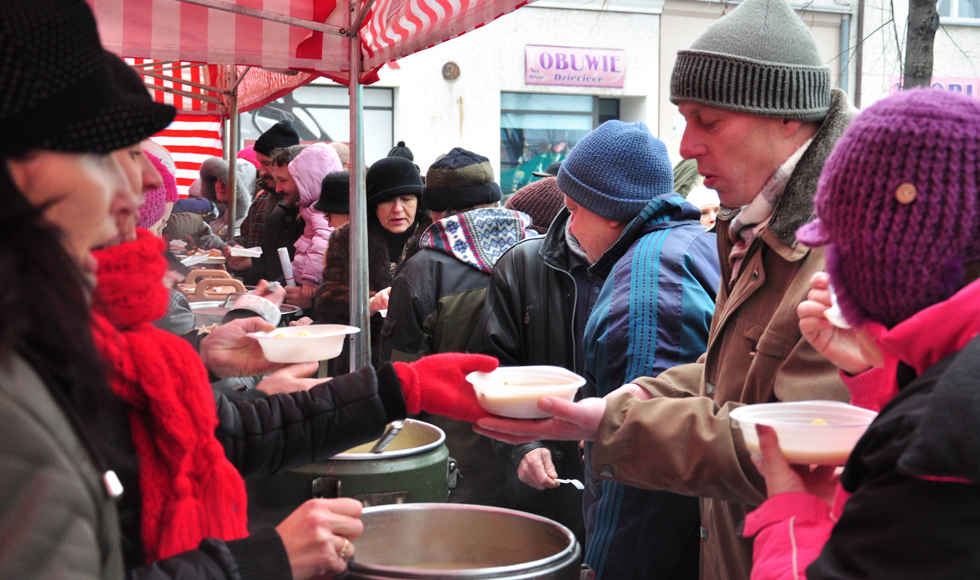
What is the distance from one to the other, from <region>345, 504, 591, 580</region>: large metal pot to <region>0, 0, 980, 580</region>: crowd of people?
0.21 meters

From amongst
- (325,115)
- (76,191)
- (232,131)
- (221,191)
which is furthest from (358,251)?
(325,115)

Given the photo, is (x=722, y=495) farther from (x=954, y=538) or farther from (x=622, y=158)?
(x=622, y=158)

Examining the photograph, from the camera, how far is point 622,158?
9.36 feet

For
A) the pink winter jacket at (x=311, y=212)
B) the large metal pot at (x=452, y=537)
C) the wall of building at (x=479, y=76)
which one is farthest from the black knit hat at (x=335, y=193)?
the wall of building at (x=479, y=76)

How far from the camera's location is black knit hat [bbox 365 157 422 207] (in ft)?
15.6

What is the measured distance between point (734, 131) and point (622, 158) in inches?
30.9

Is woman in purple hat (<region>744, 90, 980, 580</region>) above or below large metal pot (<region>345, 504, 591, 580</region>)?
above

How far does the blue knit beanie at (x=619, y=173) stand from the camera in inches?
112

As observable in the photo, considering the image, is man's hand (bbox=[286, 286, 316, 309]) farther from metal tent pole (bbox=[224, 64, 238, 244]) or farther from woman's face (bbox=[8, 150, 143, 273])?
woman's face (bbox=[8, 150, 143, 273])

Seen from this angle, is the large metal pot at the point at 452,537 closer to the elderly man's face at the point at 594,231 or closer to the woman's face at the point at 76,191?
the woman's face at the point at 76,191

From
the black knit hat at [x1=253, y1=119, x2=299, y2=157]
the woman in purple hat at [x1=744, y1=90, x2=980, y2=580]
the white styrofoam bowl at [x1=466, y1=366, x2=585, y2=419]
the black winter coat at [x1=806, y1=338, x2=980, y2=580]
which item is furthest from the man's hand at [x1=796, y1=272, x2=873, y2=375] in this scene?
the black knit hat at [x1=253, y1=119, x2=299, y2=157]

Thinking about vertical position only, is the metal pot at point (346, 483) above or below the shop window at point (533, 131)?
below

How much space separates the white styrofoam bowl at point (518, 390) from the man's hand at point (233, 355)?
0.69 m

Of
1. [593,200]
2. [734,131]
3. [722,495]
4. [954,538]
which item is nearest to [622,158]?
[593,200]
